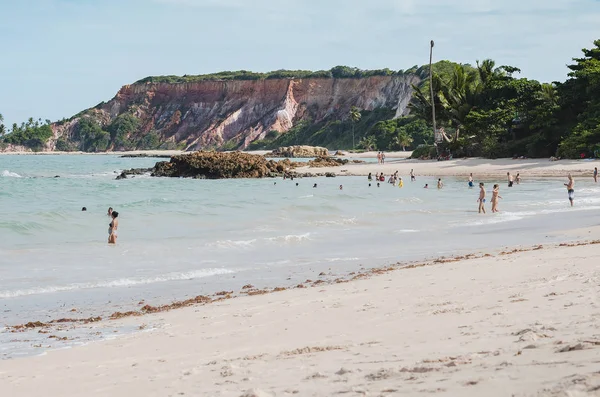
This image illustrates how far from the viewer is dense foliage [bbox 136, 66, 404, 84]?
13525cm

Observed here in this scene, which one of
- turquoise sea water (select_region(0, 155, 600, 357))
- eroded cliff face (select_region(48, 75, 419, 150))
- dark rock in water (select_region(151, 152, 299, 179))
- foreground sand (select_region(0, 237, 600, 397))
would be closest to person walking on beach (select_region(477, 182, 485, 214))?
turquoise sea water (select_region(0, 155, 600, 357))

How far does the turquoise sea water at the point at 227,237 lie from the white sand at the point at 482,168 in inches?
293

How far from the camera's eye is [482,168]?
49.9 meters

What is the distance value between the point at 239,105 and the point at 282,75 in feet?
37.9

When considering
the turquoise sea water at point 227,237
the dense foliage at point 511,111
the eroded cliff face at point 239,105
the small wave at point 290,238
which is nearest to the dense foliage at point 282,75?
the eroded cliff face at point 239,105

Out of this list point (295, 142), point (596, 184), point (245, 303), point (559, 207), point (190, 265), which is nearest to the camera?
point (245, 303)

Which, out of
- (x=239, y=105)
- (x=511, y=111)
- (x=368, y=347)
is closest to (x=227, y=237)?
(x=368, y=347)

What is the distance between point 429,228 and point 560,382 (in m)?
16.7

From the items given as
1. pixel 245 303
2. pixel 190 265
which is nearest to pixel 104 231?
pixel 190 265

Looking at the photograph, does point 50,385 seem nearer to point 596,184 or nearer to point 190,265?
point 190,265

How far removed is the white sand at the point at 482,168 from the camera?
4369 centimetres

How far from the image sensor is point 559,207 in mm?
25156

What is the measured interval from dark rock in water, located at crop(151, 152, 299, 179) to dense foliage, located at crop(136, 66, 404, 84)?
77.0 meters

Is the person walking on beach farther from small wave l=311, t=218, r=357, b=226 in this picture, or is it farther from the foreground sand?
the foreground sand
